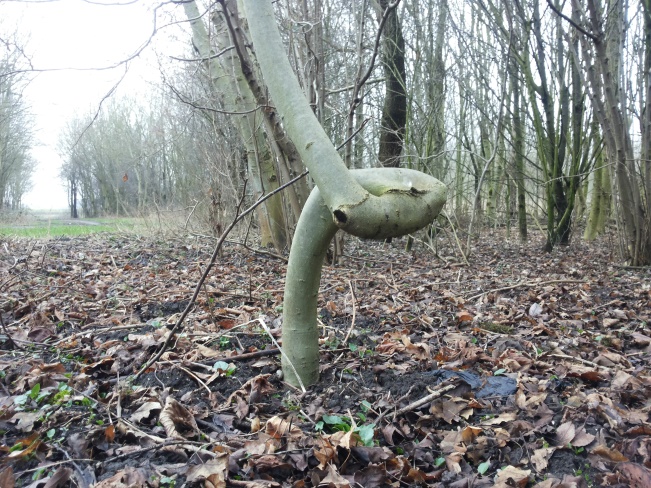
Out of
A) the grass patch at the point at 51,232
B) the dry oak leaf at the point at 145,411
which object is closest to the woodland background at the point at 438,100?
the grass patch at the point at 51,232

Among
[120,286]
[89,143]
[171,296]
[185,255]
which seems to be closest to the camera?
[171,296]

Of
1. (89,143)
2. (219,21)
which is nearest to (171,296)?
(219,21)

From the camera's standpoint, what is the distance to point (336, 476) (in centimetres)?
157

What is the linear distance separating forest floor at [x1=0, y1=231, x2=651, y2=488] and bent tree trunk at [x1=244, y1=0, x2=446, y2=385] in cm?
59

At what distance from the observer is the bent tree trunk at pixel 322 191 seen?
1.61 meters

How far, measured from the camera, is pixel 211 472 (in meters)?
1.54

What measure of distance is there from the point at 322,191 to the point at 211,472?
3.42 ft

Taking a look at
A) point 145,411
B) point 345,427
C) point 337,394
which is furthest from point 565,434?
point 145,411

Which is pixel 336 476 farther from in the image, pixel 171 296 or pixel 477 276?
pixel 477 276

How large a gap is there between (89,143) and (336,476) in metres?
38.3

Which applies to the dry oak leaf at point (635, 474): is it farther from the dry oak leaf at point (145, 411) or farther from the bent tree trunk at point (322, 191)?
the dry oak leaf at point (145, 411)

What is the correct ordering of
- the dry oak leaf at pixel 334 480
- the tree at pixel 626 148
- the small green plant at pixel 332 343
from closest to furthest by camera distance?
1. the dry oak leaf at pixel 334 480
2. the small green plant at pixel 332 343
3. the tree at pixel 626 148

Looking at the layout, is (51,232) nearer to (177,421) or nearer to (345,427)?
(177,421)

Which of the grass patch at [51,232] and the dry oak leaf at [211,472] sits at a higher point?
the grass patch at [51,232]
